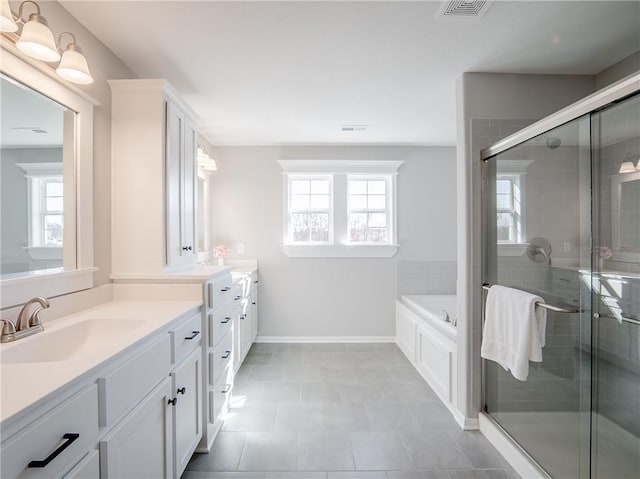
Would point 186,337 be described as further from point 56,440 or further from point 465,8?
point 465,8

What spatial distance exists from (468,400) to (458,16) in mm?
2408

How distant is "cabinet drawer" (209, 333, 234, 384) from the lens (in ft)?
6.70

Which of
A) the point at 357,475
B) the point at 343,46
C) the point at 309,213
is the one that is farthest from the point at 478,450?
the point at 309,213

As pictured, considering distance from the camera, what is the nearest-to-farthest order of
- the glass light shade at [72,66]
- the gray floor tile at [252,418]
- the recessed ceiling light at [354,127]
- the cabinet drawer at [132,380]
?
the cabinet drawer at [132,380]
the glass light shade at [72,66]
the gray floor tile at [252,418]
the recessed ceiling light at [354,127]

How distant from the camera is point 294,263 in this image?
4059 mm

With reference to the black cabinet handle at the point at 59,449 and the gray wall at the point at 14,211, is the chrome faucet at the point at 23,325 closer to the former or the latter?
the gray wall at the point at 14,211

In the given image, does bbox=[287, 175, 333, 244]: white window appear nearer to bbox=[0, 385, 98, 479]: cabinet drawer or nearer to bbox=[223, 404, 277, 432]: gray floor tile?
bbox=[223, 404, 277, 432]: gray floor tile

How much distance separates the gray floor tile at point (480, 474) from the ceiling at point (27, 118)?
271cm

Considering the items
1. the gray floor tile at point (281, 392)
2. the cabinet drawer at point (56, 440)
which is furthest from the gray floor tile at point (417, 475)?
the cabinet drawer at point (56, 440)

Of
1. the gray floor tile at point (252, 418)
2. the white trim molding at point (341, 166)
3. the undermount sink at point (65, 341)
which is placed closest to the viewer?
the undermount sink at point (65, 341)

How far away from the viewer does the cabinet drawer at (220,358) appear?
2.04 m

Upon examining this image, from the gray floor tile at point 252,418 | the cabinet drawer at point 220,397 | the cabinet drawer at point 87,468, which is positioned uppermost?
the cabinet drawer at point 87,468

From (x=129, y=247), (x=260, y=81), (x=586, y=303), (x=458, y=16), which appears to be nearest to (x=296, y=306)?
(x=129, y=247)

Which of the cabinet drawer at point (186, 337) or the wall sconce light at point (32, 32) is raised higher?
the wall sconce light at point (32, 32)
